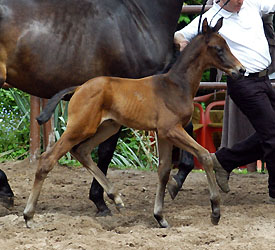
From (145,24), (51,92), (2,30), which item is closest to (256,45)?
(145,24)

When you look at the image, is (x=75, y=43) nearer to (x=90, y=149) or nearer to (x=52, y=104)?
(x=52, y=104)

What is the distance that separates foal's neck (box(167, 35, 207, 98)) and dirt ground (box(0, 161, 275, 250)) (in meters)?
0.92

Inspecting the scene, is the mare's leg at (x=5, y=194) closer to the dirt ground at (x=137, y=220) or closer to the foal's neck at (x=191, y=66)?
the dirt ground at (x=137, y=220)

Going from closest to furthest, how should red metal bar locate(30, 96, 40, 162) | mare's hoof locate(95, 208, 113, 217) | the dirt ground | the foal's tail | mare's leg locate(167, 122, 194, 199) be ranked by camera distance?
the dirt ground, the foal's tail, mare's hoof locate(95, 208, 113, 217), mare's leg locate(167, 122, 194, 199), red metal bar locate(30, 96, 40, 162)

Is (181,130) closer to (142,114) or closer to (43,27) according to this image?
(142,114)

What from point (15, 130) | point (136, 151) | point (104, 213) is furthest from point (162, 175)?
point (15, 130)

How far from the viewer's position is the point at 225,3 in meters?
4.68

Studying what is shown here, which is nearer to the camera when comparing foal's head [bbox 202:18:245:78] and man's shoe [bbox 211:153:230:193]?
foal's head [bbox 202:18:245:78]

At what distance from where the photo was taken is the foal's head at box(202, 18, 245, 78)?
13.6ft

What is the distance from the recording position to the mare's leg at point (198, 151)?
4004 millimetres

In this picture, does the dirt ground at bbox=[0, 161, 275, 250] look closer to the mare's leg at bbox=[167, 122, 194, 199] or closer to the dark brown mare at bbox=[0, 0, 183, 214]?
the mare's leg at bbox=[167, 122, 194, 199]

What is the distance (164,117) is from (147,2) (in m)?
1.14

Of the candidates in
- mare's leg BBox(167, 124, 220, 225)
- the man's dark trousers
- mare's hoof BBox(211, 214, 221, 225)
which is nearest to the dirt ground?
mare's hoof BBox(211, 214, 221, 225)

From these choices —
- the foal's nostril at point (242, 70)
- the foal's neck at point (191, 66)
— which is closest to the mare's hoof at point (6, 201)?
the foal's neck at point (191, 66)
